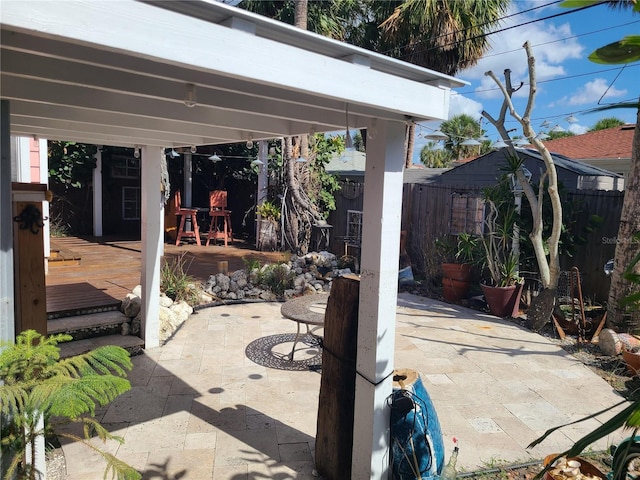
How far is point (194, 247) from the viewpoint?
1084cm

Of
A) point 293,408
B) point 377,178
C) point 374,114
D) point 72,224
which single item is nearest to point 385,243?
point 377,178

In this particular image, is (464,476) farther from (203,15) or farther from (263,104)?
(203,15)

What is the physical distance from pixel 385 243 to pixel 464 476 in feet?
5.32

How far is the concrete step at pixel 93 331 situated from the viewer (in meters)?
4.43

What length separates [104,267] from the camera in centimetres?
734

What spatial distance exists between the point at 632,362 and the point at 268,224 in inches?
301

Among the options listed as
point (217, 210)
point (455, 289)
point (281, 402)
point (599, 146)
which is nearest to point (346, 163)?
point (217, 210)

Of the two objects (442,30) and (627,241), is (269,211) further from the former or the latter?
(627,241)

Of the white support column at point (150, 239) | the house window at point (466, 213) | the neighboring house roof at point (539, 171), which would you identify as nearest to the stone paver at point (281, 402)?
the white support column at point (150, 239)

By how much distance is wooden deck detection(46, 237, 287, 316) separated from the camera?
5211mm

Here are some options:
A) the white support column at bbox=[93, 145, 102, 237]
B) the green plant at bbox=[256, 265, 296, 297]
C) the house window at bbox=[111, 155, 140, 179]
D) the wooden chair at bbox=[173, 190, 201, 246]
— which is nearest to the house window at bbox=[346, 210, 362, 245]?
the green plant at bbox=[256, 265, 296, 297]

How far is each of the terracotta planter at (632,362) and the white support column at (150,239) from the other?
4.92 meters

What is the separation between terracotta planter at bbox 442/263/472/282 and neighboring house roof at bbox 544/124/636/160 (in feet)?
26.1

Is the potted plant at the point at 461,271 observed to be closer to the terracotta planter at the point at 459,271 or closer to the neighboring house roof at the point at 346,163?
the terracotta planter at the point at 459,271
